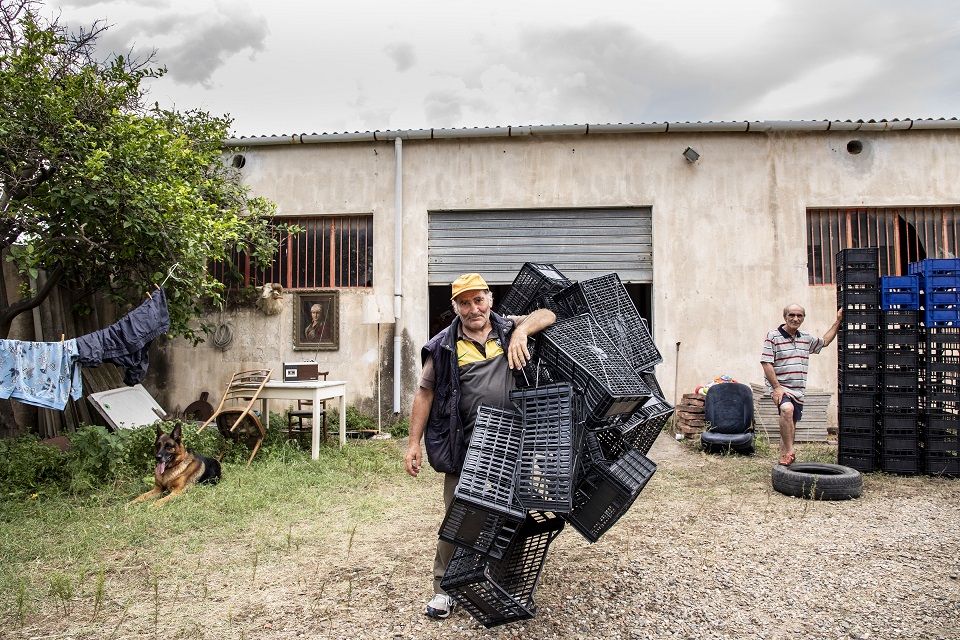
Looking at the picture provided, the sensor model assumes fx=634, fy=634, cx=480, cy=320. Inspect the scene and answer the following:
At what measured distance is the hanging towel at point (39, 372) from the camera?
5.97 m

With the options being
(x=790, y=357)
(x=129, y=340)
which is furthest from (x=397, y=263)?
(x=790, y=357)

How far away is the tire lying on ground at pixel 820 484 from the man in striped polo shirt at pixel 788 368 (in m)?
0.62

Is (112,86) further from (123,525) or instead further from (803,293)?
(803,293)

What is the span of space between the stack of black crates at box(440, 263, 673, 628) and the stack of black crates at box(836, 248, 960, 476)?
15.1ft

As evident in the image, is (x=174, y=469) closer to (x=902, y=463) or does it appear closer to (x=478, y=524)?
(x=478, y=524)

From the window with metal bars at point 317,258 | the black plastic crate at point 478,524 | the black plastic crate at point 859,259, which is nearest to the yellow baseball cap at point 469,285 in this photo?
the black plastic crate at point 478,524

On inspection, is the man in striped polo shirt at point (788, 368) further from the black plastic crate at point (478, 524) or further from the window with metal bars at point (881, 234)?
the black plastic crate at point (478, 524)

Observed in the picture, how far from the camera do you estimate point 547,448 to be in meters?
3.14

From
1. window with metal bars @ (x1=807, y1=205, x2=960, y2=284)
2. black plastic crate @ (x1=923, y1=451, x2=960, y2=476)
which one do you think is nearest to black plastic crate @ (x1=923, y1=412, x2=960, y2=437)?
black plastic crate @ (x1=923, y1=451, x2=960, y2=476)

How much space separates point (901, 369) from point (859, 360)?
44cm

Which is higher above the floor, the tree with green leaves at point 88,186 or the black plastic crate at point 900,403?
the tree with green leaves at point 88,186

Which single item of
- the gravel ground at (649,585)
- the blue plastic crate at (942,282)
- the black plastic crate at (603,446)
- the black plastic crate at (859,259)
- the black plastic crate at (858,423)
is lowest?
the gravel ground at (649,585)

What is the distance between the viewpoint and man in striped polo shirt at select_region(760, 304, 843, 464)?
6.95 m

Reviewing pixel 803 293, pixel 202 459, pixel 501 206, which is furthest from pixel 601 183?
pixel 202 459
